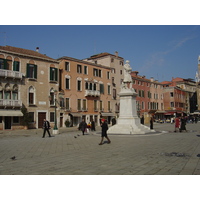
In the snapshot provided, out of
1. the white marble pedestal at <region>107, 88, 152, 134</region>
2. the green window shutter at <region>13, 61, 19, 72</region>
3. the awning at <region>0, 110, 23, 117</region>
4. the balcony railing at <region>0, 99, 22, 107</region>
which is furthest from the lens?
the green window shutter at <region>13, 61, 19, 72</region>

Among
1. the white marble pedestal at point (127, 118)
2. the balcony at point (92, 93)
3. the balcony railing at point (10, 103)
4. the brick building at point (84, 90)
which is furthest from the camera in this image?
the balcony at point (92, 93)

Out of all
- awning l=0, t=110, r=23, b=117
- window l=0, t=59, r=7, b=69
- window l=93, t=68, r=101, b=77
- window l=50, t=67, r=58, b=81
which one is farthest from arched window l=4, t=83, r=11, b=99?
window l=93, t=68, r=101, b=77

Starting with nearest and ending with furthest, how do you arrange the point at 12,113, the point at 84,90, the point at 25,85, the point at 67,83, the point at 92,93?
the point at 12,113
the point at 25,85
the point at 67,83
the point at 84,90
the point at 92,93

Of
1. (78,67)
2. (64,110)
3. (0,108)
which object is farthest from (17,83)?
(78,67)

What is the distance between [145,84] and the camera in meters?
59.3

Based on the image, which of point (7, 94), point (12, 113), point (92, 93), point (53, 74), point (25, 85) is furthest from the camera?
point (92, 93)

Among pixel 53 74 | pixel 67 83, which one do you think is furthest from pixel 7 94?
pixel 67 83

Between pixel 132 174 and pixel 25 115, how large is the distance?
27.5 m

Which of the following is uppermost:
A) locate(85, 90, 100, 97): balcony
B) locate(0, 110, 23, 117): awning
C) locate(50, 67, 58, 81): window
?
locate(50, 67, 58, 81): window

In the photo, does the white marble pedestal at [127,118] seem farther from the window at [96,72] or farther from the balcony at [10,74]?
the window at [96,72]

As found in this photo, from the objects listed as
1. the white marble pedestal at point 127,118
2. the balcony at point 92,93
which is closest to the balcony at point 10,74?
the balcony at point 92,93

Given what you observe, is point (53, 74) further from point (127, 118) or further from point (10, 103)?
point (127, 118)

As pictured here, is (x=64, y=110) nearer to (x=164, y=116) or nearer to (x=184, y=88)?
(x=164, y=116)

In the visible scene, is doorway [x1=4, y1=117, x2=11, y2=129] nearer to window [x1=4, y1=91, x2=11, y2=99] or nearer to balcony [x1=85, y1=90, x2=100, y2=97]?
window [x1=4, y1=91, x2=11, y2=99]
